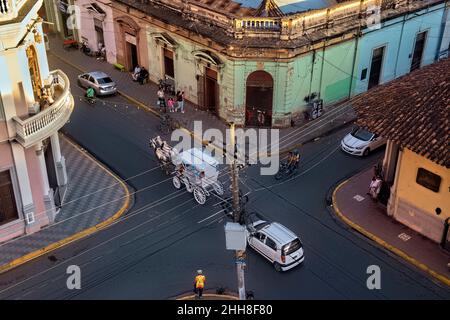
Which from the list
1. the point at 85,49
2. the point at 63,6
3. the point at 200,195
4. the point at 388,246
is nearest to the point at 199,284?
the point at 200,195

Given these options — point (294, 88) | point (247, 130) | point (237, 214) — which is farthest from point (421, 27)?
point (237, 214)

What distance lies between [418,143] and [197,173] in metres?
11.1

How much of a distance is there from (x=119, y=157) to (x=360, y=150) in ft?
47.7

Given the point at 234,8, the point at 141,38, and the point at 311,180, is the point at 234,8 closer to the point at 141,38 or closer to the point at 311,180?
the point at 141,38

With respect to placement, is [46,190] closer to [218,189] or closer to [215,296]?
[218,189]

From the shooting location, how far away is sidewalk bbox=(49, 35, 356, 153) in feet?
117

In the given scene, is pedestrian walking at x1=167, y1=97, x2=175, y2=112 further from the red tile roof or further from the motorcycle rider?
the red tile roof

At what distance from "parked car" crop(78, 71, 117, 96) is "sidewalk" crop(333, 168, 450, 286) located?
1919 centimetres

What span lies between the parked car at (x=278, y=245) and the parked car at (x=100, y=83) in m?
19.8

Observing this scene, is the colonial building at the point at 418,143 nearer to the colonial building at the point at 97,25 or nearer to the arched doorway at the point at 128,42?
the arched doorway at the point at 128,42

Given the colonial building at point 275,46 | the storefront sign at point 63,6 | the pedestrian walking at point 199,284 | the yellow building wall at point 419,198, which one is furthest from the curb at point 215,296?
the storefront sign at point 63,6

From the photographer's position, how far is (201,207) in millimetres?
29375

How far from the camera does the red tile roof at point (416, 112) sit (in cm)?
2467

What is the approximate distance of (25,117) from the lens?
25.3 metres
